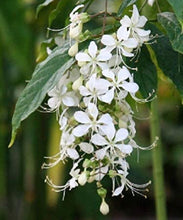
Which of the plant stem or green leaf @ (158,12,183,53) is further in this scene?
the plant stem

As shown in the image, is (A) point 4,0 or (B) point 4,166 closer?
(A) point 4,0

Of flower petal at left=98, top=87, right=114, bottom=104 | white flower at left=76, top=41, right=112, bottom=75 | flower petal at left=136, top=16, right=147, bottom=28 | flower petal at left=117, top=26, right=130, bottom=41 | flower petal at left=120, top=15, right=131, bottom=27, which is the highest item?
flower petal at left=136, top=16, right=147, bottom=28

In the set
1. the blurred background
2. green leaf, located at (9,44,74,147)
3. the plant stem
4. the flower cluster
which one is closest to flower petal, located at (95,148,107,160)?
the flower cluster

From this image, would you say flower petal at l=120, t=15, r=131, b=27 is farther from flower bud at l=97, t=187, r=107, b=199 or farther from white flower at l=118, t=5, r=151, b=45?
flower bud at l=97, t=187, r=107, b=199

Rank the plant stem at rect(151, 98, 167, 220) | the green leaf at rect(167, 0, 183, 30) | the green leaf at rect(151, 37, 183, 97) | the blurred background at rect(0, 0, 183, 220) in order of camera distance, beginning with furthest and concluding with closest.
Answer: the blurred background at rect(0, 0, 183, 220) < the plant stem at rect(151, 98, 167, 220) < the green leaf at rect(151, 37, 183, 97) < the green leaf at rect(167, 0, 183, 30)

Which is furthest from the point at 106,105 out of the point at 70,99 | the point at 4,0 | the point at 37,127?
the point at 37,127

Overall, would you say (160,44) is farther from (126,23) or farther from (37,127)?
(37,127)

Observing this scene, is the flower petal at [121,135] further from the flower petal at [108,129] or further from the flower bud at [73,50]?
the flower bud at [73,50]
